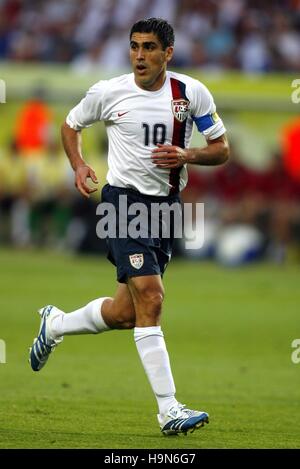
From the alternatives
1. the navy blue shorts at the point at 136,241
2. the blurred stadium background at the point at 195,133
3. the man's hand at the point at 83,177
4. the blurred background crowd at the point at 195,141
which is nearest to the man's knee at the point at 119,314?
the navy blue shorts at the point at 136,241

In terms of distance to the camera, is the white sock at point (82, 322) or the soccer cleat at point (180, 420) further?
the white sock at point (82, 322)

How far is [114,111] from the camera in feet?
26.7

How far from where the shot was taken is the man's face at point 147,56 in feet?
26.0

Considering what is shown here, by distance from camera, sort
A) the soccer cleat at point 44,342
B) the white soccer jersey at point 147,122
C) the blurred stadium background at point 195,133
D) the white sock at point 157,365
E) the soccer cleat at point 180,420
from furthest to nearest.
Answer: the blurred stadium background at point 195,133 < the soccer cleat at point 44,342 < the white soccer jersey at point 147,122 < the white sock at point 157,365 < the soccer cleat at point 180,420

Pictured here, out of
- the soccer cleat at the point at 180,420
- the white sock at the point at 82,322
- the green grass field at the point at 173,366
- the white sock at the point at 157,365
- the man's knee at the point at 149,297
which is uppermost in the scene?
the man's knee at the point at 149,297

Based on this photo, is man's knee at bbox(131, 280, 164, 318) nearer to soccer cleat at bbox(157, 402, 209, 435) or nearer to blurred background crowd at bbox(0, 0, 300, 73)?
soccer cleat at bbox(157, 402, 209, 435)

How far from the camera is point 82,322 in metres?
8.44

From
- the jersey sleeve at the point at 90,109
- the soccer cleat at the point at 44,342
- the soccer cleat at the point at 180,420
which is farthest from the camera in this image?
the soccer cleat at the point at 44,342

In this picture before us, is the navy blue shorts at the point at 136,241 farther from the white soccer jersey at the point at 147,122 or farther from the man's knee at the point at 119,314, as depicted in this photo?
the man's knee at the point at 119,314

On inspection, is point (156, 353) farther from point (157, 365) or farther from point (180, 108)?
point (180, 108)

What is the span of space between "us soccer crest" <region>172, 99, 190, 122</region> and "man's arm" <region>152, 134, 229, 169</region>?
0.24 metres

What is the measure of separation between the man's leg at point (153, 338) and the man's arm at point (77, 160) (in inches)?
28.8

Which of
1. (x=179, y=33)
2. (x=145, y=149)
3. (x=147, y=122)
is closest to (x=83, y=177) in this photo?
(x=145, y=149)

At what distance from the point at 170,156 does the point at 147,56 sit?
69cm
